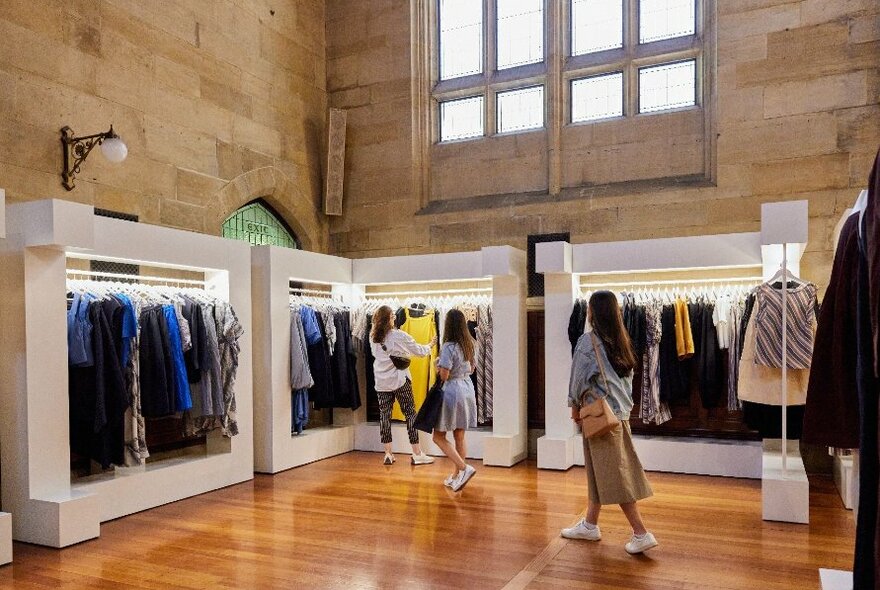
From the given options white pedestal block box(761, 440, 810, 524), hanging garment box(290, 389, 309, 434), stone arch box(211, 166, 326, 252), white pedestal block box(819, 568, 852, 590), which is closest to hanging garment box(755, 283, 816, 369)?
white pedestal block box(761, 440, 810, 524)

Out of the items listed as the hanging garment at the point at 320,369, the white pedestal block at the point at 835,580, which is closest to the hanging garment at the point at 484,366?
the hanging garment at the point at 320,369

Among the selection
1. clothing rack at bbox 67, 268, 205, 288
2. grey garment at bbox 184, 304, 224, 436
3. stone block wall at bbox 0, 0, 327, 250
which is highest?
stone block wall at bbox 0, 0, 327, 250

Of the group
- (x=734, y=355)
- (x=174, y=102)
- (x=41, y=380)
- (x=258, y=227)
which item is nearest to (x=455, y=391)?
(x=734, y=355)

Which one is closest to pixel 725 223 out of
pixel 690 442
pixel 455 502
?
pixel 690 442

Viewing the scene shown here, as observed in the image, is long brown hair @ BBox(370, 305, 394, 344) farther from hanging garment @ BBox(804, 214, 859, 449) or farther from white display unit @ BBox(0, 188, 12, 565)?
hanging garment @ BBox(804, 214, 859, 449)

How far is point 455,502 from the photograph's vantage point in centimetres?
561

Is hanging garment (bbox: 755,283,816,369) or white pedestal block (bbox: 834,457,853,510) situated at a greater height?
hanging garment (bbox: 755,283,816,369)

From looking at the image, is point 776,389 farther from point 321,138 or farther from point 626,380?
point 321,138

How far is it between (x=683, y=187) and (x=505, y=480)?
383 centimetres

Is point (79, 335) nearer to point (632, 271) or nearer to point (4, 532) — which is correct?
point (4, 532)

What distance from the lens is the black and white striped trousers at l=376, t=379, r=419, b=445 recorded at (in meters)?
6.96

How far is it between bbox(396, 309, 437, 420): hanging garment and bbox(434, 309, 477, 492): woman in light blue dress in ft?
4.83

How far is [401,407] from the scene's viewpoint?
23.1 ft

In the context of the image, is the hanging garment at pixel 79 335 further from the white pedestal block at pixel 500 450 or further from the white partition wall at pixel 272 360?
the white pedestal block at pixel 500 450
